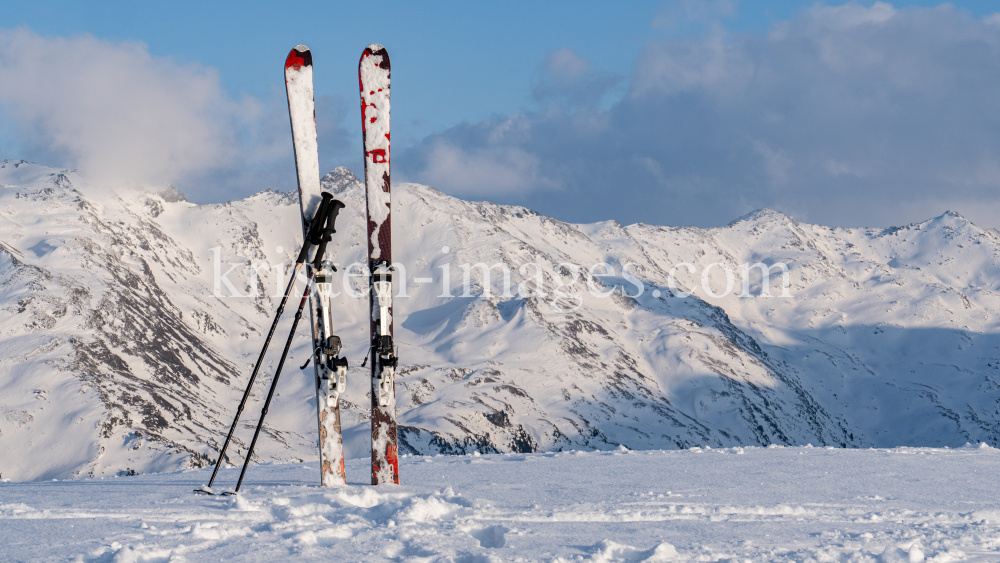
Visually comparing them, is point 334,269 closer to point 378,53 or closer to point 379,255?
point 379,255

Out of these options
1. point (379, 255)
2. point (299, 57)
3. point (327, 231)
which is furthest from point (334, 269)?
point (299, 57)

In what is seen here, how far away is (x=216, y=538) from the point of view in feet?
25.6

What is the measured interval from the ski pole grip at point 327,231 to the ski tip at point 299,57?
3042 millimetres

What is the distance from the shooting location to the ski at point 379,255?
39.2ft

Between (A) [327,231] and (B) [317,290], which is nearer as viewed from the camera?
(A) [327,231]

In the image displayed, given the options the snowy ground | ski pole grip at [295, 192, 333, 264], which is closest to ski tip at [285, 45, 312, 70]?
ski pole grip at [295, 192, 333, 264]

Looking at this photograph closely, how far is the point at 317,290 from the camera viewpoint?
1160 centimetres

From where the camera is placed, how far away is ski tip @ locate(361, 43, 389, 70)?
13.0 meters

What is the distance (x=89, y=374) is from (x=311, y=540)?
199944mm

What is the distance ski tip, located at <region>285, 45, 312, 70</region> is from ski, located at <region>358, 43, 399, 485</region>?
89 centimetres

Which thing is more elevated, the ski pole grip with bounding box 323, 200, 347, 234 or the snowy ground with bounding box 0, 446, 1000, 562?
the ski pole grip with bounding box 323, 200, 347, 234

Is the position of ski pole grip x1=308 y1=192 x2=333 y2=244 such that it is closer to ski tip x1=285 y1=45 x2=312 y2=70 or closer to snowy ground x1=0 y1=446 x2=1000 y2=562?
ski tip x1=285 y1=45 x2=312 y2=70

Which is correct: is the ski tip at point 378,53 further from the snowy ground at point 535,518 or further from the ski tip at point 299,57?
the snowy ground at point 535,518

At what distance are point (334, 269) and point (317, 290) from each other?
0.65 m
